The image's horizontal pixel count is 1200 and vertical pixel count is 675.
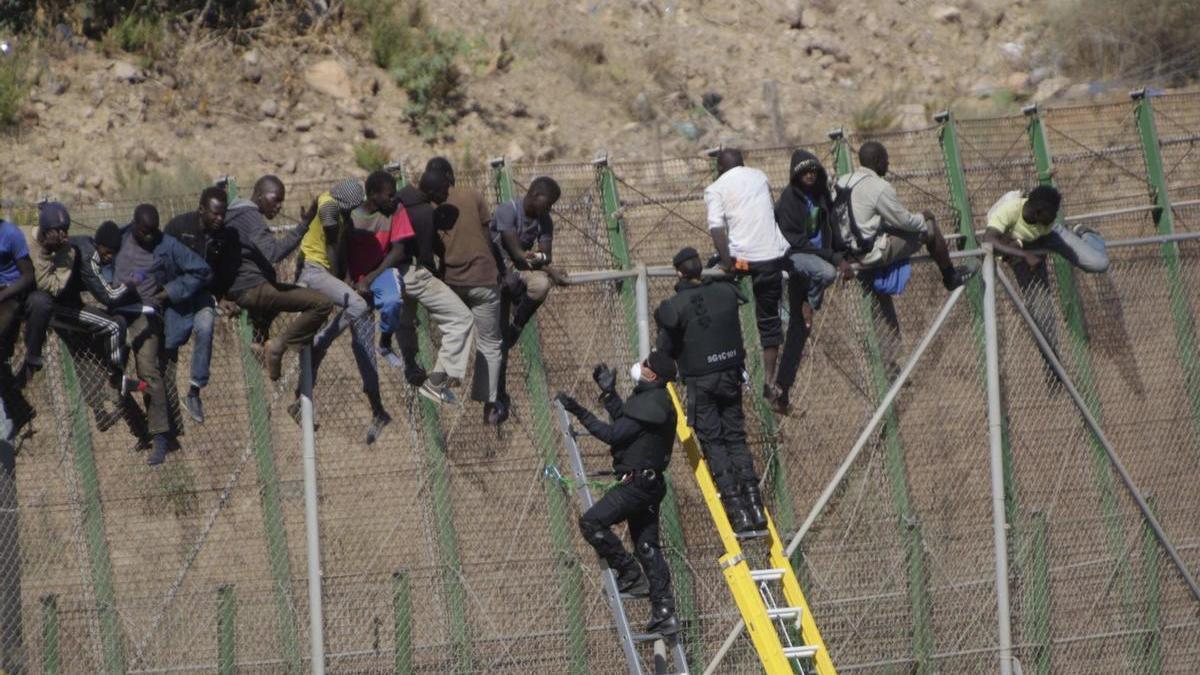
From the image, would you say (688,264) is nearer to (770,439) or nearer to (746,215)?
(746,215)

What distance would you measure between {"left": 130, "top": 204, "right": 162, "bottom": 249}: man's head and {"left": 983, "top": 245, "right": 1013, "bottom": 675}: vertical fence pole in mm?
6956

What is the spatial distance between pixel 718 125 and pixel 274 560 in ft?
37.2

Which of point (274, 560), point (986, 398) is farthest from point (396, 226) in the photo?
point (986, 398)

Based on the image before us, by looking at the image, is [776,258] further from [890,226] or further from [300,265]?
[300,265]

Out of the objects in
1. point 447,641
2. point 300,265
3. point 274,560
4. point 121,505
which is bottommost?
point 447,641

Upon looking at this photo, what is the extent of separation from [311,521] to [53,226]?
288 centimetres

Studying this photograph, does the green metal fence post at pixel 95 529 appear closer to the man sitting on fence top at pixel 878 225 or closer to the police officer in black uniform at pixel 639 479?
the police officer in black uniform at pixel 639 479

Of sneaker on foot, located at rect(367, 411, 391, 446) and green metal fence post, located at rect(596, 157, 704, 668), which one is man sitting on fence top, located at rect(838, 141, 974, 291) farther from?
sneaker on foot, located at rect(367, 411, 391, 446)

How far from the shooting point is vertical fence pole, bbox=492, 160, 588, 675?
13.1 meters

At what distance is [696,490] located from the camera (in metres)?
13.8

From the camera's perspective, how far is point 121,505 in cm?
1264

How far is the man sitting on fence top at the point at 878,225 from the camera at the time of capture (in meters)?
13.1

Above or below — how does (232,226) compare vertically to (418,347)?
above

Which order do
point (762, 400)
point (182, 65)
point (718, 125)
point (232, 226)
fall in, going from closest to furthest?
point (232, 226)
point (762, 400)
point (182, 65)
point (718, 125)
